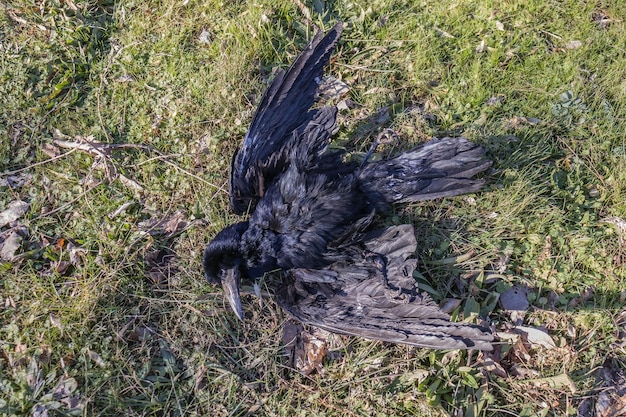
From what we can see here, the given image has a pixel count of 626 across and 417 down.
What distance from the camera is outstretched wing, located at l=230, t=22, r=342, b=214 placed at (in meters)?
3.38

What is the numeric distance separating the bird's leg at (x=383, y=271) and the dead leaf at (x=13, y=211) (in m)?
2.51

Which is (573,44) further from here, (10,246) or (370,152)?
(10,246)

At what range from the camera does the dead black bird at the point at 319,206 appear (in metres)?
2.97

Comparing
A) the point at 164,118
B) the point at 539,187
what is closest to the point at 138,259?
the point at 164,118

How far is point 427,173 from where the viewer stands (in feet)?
11.3

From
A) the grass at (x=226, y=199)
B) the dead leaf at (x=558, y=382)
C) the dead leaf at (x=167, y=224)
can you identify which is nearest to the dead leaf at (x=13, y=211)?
the grass at (x=226, y=199)

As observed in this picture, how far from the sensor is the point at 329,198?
327cm

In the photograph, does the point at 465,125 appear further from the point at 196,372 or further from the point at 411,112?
the point at 196,372

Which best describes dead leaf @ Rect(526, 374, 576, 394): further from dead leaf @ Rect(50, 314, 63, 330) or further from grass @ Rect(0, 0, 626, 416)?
dead leaf @ Rect(50, 314, 63, 330)

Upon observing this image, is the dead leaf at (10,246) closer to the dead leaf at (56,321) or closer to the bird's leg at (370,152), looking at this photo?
the dead leaf at (56,321)

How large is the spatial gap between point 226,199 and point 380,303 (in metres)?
1.45

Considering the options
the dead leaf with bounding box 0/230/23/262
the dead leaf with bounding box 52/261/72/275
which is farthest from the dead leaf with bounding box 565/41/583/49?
the dead leaf with bounding box 0/230/23/262

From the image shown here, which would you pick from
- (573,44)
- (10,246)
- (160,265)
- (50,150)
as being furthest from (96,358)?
(573,44)

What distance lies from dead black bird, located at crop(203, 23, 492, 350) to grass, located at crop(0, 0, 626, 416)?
0.25 m
